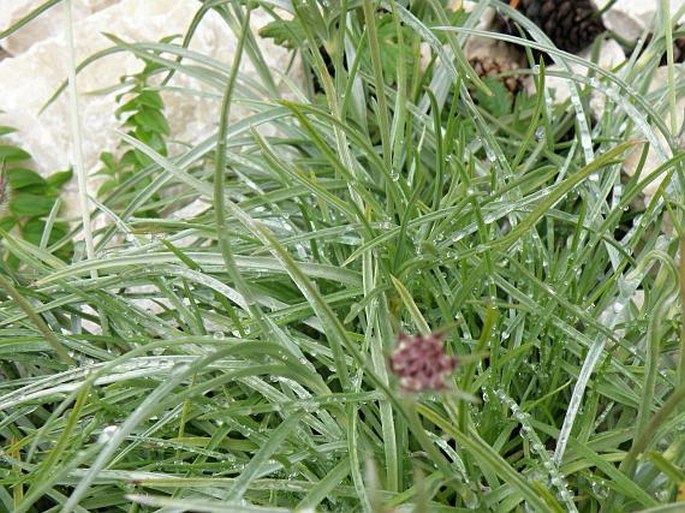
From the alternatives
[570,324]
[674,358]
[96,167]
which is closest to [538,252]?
[570,324]

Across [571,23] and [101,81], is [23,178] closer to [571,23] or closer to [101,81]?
[101,81]

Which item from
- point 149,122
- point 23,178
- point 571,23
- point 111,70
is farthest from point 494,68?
point 23,178

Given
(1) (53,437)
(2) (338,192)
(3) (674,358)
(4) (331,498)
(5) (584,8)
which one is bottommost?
(1) (53,437)

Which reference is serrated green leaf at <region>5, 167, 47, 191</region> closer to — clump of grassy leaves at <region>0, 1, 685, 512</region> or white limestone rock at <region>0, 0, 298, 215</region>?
white limestone rock at <region>0, 0, 298, 215</region>

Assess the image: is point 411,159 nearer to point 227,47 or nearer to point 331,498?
point 331,498

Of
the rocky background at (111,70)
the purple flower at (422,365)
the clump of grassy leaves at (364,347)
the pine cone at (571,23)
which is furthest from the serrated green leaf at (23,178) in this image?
the purple flower at (422,365)

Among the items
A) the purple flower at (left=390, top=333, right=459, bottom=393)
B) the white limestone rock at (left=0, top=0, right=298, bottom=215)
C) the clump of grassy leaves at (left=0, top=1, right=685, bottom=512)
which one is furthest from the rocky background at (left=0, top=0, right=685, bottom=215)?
the purple flower at (left=390, top=333, right=459, bottom=393)

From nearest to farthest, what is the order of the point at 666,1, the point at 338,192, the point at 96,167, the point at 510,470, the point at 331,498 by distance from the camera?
the point at 510,470
the point at 331,498
the point at 666,1
the point at 338,192
the point at 96,167
